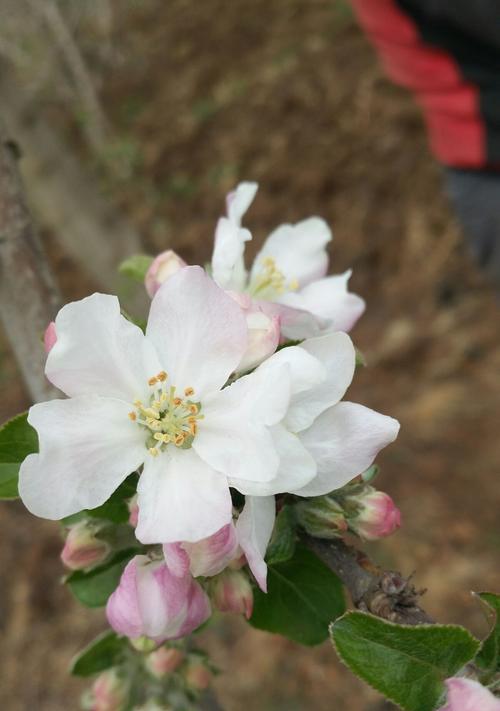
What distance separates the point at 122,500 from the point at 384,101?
6.64 metres

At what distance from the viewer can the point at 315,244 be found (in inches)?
55.7

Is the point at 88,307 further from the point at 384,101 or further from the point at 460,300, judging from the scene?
the point at 384,101

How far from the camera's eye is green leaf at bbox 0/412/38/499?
1.12 m

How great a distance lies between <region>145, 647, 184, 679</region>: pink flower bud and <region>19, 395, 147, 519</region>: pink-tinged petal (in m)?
0.47

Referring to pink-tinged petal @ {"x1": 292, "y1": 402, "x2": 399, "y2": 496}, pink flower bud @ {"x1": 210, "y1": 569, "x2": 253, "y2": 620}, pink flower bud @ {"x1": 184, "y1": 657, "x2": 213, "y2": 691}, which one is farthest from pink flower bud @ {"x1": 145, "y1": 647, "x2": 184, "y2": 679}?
pink-tinged petal @ {"x1": 292, "y1": 402, "x2": 399, "y2": 496}

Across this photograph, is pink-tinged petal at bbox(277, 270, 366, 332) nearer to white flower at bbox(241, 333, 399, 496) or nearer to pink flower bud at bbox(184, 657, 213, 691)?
white flower at bbox(241, 333, 399, 496)

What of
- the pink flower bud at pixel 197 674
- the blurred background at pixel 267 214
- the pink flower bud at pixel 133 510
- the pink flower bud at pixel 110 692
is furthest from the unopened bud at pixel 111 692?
the blurred background at pixel 267 214

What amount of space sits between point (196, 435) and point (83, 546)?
0.82ft

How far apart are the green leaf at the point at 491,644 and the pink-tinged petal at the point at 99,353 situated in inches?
19.1

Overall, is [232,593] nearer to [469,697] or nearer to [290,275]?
[469,697]

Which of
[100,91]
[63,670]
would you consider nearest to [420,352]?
[63,670]

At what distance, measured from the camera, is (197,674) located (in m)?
1.44

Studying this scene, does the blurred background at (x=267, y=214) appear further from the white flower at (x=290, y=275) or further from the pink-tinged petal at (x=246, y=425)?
the pink-tinged petal at (x=246, y=425)

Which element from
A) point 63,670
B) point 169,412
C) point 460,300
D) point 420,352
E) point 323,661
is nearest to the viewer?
point 169,412
